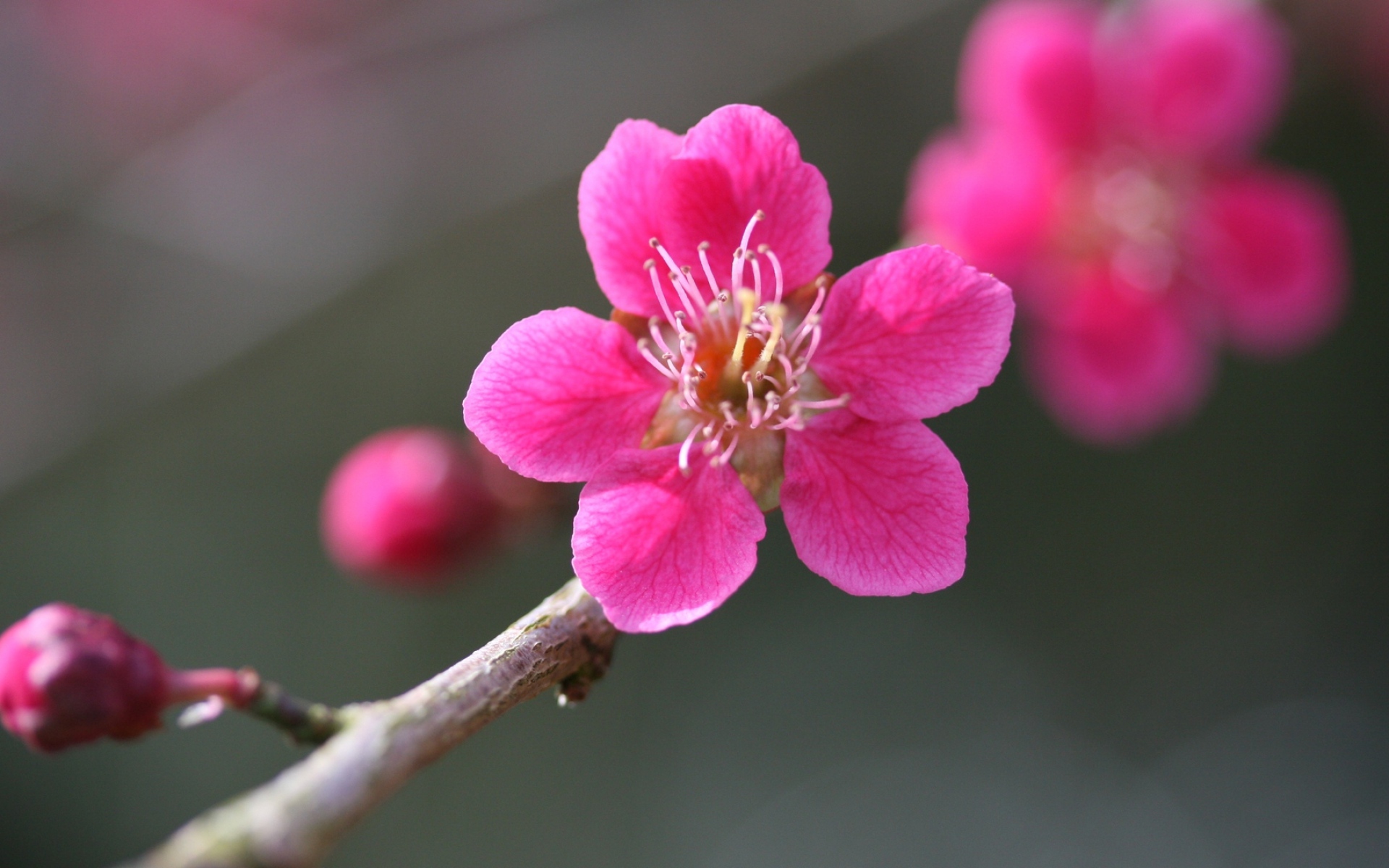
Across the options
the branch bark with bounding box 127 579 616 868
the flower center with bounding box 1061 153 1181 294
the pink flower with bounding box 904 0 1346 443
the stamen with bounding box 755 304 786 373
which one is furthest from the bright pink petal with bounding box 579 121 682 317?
the flower center with bounding box 1061 153 1181 294

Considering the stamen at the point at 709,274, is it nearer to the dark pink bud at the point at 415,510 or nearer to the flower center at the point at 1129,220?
the dark pink bud at the point at 415,510

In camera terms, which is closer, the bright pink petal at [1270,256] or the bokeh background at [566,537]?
the bright pink petal at [1270,256]

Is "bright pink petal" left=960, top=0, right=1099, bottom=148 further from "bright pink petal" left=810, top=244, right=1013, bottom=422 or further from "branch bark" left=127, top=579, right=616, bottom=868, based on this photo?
"branch bark" left=127, top=579, right=616, bottom=868

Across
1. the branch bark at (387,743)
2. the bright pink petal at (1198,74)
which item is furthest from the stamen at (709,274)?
the bright pink petal at (1198,74)

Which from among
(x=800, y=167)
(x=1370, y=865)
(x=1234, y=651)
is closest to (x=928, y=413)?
(x=800, y=167)

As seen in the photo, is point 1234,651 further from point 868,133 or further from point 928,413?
point 928,413

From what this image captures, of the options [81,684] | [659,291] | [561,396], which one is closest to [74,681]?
[81,684]
